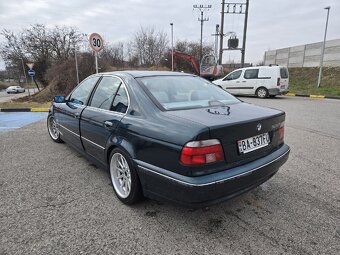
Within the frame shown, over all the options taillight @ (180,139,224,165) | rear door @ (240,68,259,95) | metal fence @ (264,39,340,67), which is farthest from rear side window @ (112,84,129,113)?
metal fence @ (264,39,340,67)

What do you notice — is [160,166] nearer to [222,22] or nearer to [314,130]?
[314,130]

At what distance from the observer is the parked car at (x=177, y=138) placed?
76.9 inches

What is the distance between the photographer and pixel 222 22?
2148 cm

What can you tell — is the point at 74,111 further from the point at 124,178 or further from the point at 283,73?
the point at 283,73

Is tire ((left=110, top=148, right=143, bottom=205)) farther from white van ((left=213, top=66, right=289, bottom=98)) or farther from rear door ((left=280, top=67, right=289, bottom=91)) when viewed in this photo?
rear door ((left=280, top=67, right=289, bottom=91))

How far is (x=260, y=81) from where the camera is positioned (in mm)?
13312

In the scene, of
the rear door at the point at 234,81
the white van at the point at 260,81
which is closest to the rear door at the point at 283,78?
the white van at the point at 260,81

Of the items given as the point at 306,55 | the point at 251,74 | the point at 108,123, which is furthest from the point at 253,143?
the point at 306,55

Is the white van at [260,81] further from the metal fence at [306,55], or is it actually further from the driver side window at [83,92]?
the driver side window at [83,92]

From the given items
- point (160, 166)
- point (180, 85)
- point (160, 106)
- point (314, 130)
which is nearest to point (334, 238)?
point (160, 166)

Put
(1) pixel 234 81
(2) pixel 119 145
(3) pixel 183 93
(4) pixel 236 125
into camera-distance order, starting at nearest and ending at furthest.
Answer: (4) pixel 236 125 → (2) pixel 119 145 → (3) pixel 183 93 → (1) pixel 234 81

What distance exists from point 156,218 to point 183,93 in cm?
146

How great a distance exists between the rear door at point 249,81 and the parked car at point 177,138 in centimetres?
1128

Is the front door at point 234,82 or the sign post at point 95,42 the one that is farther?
the front door at point 234,82
